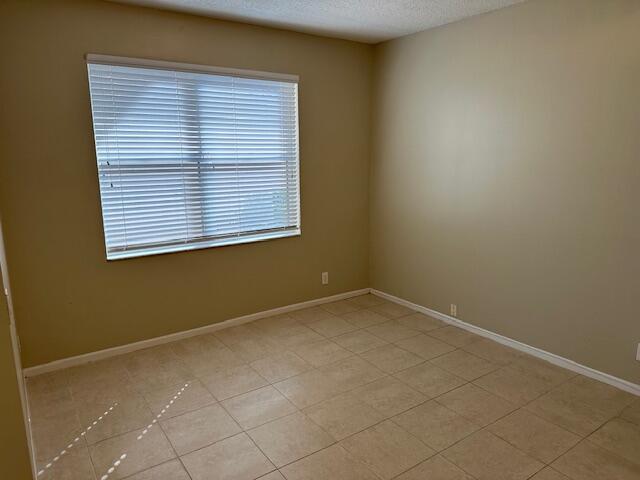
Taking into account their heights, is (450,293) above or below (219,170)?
below

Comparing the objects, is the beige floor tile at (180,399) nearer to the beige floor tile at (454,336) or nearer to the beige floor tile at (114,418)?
the beige floor tile at (114,418)

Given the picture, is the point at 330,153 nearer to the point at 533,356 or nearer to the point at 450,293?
the point at 450,293

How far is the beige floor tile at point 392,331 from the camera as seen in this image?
3.55m

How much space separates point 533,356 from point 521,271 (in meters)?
0.62

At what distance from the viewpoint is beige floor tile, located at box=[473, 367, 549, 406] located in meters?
2.66

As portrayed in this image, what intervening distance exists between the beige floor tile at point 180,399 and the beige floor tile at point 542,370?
2.06 metres

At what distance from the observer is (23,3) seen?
2676mm

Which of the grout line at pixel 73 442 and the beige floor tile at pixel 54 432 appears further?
the beige floor tile at pixel 54 432

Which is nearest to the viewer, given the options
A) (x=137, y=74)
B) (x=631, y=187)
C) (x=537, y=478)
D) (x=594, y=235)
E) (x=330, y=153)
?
(x=537, y=478)

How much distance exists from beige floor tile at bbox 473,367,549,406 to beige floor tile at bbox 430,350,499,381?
0.19ft

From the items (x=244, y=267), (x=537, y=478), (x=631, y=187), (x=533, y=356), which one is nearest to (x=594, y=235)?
(x=631, y=187)

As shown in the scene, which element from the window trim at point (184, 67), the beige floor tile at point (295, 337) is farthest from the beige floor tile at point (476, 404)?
the window trim at point (184, 67)

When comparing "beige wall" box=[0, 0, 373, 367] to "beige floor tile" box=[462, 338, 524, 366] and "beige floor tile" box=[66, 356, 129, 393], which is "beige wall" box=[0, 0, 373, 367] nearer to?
"beige floor tile" box=[66, 356, 129, 393]

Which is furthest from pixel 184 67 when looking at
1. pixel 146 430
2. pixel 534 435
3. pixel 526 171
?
pixel 534 435
